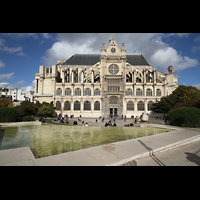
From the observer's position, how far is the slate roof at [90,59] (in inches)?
1863

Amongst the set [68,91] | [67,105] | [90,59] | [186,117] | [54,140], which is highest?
[90,59]

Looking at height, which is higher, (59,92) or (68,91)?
(68,91)

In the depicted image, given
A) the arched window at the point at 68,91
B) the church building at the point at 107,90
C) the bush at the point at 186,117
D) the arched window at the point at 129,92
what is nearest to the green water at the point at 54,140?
the bush at the point at 186,117

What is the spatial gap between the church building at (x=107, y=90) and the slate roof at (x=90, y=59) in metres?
9.33

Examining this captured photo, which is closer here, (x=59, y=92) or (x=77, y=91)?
(x=77, y=91)

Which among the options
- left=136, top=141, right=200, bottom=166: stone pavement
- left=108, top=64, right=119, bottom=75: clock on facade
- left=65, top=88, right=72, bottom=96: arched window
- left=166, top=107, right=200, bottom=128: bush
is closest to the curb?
left=136, top=141, right=200, bottom=166: stone pavement

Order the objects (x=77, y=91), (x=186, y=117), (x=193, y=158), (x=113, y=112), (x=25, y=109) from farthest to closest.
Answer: (x=77, y=91) < (x=113, y=112) < (x=25, y=109) < (x=186, y=117) < (x=193, y=158)

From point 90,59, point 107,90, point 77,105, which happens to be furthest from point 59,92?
point 90,59

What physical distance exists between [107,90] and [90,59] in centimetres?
1917

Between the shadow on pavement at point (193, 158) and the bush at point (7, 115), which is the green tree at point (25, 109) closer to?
the bush at point (7, 115)

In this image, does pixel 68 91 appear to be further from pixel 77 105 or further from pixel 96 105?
pixel 96 105

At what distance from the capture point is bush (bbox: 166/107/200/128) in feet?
45.5

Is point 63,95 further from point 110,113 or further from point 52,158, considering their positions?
point 52,158

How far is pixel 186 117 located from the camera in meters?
14.3
